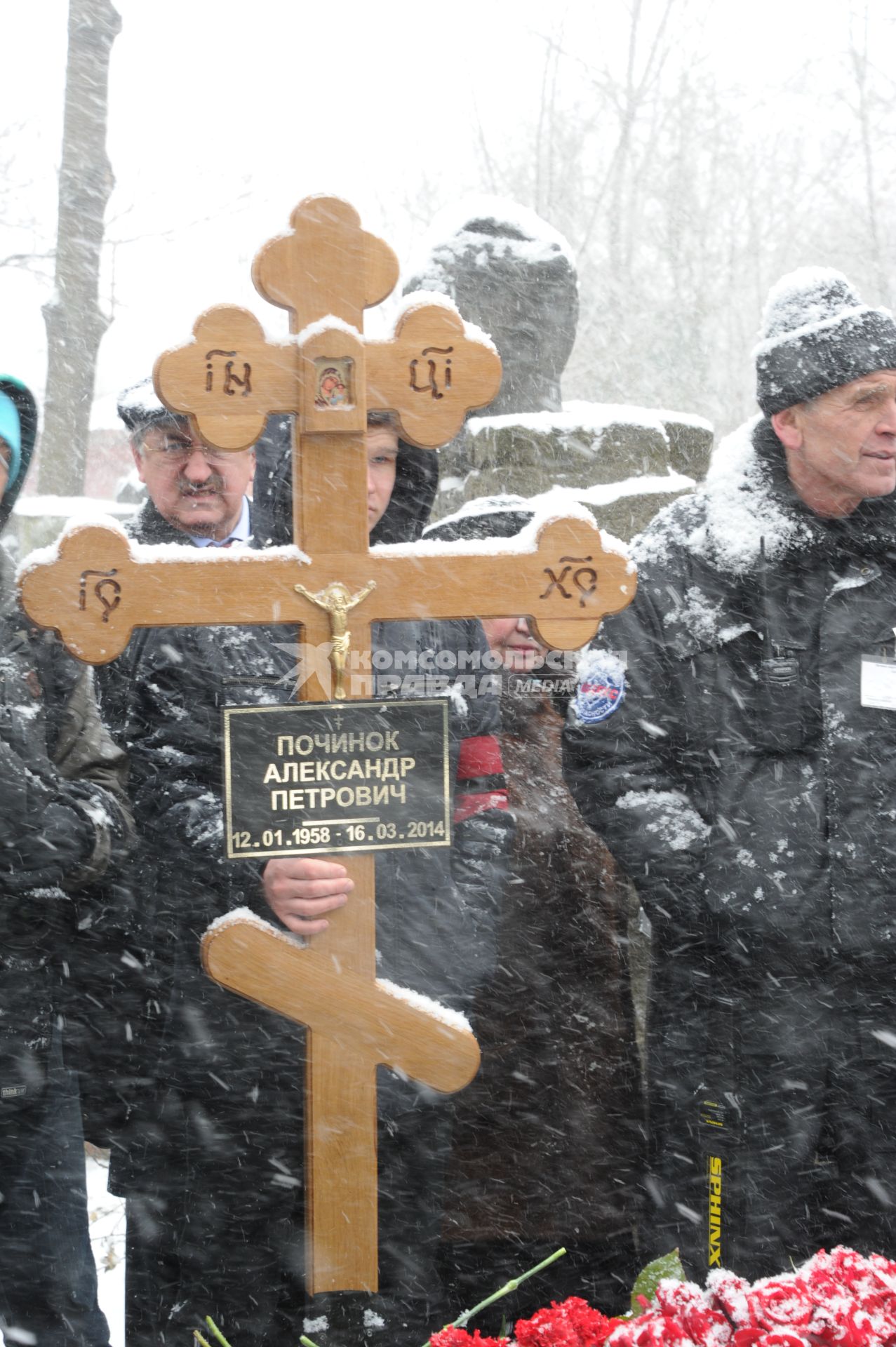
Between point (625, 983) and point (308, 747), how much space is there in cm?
134

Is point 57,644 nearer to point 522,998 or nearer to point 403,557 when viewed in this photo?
point 403,557

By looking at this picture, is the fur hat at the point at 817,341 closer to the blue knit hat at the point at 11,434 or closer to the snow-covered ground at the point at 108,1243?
the blue knit hat at the point at 11,434

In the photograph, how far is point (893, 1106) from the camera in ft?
8.16

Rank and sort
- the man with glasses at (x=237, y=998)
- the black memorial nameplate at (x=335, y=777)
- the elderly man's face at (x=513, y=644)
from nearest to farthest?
the black memorial nameplate at (x=335, y=777) < the man with glasses at (x=237, y=998) < the elderly man's face at (x=513, y=644)

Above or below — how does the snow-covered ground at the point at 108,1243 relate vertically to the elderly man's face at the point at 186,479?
below

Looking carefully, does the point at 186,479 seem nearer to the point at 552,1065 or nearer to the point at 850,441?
the point at 850,441

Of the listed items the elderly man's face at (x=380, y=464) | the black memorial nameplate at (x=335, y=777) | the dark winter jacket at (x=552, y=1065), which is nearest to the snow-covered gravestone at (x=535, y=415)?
the elderly man's face at (x=380, y=464)

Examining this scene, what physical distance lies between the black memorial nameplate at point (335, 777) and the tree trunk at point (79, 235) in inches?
272

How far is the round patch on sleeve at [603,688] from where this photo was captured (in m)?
2.61

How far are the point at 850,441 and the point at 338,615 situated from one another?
1229mm

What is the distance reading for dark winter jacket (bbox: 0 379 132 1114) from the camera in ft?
7.74

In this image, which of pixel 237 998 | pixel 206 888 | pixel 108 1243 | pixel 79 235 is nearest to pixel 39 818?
pixel 206 888

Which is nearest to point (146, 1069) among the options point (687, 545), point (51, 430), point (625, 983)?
point (625, 983)

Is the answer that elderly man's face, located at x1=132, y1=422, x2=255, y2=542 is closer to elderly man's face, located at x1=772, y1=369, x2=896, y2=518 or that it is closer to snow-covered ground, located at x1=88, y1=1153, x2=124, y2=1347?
elderly man's face, located at x1=772, y1=369, x2=896, y2=518
